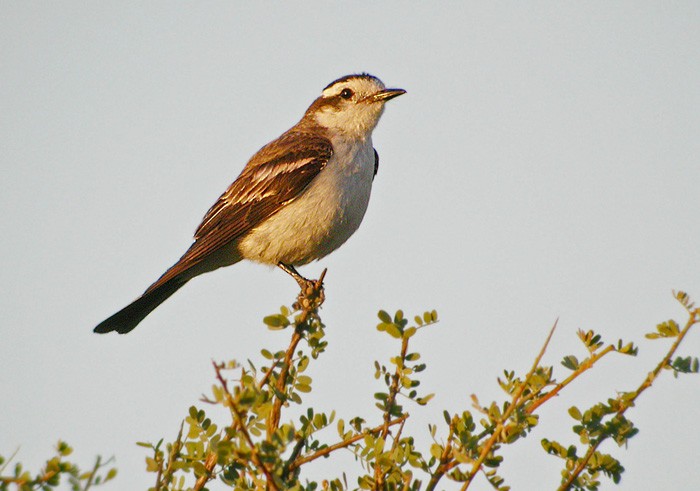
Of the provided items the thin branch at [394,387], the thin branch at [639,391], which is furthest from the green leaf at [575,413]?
the thin branch at [394,387]

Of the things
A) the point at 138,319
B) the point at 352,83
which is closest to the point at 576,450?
the point at 138,319

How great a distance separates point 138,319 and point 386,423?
217 inches

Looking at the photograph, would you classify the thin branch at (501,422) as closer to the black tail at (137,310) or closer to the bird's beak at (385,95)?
the black tail at (137,310)

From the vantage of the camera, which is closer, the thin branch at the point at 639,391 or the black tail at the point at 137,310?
the thin branch at the point at 639,391

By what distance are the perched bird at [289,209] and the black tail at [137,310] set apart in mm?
10

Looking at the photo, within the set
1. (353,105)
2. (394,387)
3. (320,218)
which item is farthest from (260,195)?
(394,387)

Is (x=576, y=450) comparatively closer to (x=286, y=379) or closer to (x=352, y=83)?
(x=286, y=379)

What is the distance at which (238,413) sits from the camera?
285 cm

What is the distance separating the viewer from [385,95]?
952 cm

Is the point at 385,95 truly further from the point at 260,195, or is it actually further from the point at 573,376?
the point at 573,376

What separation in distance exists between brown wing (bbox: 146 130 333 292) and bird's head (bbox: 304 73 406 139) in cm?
48

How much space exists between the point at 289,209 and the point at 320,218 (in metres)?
0.40

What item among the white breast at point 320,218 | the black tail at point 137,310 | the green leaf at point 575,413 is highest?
the white breast at point 320,218

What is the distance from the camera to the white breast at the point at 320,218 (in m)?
8.16
